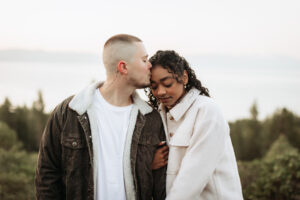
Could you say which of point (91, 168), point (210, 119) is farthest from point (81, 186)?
point (210, 119)

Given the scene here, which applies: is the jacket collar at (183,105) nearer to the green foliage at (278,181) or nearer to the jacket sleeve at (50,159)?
the jacket sleeve at (50,159)

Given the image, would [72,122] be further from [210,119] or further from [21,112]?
[21,112]

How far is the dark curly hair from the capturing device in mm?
3324

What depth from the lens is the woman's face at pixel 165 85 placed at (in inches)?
130

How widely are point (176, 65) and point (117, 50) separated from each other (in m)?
0.56

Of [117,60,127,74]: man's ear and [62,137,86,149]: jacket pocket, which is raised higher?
[117,60,127,74]: man's ear

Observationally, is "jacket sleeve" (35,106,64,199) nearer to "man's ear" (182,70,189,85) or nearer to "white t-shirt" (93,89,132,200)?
"white t-shirt" (93,89,132,200)

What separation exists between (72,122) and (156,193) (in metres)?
0.99

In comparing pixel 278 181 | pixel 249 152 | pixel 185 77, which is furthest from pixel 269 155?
pixel 249 152

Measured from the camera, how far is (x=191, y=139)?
3170 millimetres

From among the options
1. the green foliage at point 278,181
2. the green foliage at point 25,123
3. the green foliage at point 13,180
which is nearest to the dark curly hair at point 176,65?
the green foliage at point 278,181

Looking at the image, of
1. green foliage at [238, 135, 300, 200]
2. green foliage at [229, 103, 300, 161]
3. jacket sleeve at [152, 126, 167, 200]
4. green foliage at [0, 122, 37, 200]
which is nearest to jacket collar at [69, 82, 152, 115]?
jacket sleeve at [152, 126, 167, 200]

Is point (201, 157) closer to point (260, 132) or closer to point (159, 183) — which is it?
point (159, 183)

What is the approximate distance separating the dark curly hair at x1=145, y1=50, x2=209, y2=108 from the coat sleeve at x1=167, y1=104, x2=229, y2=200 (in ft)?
1.53
